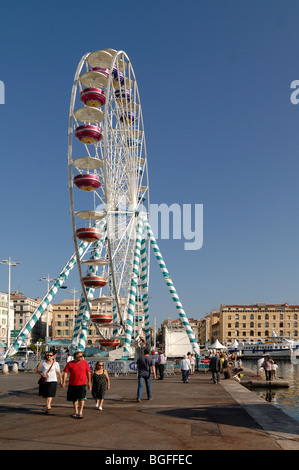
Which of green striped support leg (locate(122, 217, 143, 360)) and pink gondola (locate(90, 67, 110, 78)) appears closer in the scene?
pink gondola (locate(90, 67, 110, 78))

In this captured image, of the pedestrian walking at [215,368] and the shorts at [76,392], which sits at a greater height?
the shorts at [76,392]

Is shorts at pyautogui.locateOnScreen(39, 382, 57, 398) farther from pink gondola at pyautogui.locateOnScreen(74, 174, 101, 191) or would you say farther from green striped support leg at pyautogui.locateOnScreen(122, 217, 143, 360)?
green striped support leg at pyautogui.locateOnScreen(122, 217, 143, 360)

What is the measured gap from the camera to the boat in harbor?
100438 mm

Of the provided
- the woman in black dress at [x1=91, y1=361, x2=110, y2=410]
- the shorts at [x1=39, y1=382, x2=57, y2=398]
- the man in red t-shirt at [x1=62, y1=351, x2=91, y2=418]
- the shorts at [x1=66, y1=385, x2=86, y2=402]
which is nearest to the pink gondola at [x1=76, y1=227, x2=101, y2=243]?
the woman in black dress at [x1=91, y1=361, x2=110, y2=410]

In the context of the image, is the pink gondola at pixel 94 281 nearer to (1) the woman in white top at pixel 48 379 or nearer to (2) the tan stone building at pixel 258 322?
(1) the woman in white top at pixel 48 379

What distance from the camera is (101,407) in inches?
539

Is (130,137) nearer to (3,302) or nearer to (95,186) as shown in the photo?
(95,186)

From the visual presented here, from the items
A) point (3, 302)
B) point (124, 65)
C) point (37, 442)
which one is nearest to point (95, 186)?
point (124, 65)

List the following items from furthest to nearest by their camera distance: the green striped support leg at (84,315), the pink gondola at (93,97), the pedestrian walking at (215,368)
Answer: the green striped support leg at (84,315)
the pink gondola at (93,97)
the pedestrian walking at (215,368)

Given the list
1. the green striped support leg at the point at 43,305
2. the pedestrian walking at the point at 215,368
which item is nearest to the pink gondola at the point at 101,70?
the green striped support leg at the point at 43,305

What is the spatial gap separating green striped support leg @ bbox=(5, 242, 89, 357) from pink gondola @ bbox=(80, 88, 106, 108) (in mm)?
15909

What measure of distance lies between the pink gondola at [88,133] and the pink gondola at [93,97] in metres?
2.36

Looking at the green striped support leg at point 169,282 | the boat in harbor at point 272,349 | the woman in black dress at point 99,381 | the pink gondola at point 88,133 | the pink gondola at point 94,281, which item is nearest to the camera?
the woman in black dress at point 99,381

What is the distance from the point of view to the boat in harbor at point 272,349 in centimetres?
10044
